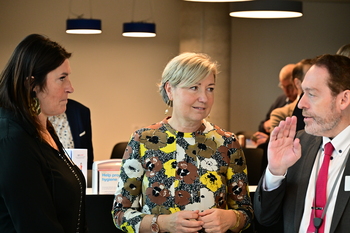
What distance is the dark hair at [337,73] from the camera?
8.54 feet

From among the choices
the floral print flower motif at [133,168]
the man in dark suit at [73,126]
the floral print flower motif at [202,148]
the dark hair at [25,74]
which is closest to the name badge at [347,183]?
the floral print flower motif at [202,148]

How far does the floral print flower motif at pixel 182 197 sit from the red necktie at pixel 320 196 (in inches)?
24.5

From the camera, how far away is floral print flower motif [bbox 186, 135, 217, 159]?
2.83 metres

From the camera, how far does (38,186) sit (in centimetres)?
215

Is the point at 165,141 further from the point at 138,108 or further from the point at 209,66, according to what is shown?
the point at 138,108

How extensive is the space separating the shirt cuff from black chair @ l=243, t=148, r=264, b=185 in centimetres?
299

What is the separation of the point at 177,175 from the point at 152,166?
0.45ft

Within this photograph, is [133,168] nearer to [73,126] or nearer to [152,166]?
[152,166]

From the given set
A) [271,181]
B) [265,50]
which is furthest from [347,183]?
[265,50]

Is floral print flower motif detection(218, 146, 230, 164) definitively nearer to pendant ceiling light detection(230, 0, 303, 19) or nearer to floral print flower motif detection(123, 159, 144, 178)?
floral print flower motif detection(123, 159, 144, 178)

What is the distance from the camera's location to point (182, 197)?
2.77 metres

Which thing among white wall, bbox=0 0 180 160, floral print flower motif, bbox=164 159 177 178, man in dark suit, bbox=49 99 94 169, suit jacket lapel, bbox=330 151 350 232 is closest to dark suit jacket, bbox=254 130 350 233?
suit jacket lapel, bbox=330 151 350 232

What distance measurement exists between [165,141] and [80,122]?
2065 millimetres

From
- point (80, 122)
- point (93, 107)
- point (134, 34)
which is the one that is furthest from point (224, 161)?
point (93, 107)
